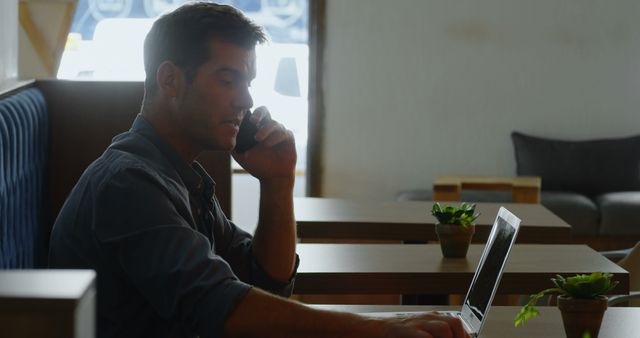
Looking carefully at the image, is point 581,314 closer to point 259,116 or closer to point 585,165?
point 259,116

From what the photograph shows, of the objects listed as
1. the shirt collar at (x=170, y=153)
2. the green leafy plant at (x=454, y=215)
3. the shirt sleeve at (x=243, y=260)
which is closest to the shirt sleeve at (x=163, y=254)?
the shirt collar at (x=170, y=153)

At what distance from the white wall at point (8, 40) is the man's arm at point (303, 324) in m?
2.17

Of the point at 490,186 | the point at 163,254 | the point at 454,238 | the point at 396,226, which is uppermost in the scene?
the point at 163,254

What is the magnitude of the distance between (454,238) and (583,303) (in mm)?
1011

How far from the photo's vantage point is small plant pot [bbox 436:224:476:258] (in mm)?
2752

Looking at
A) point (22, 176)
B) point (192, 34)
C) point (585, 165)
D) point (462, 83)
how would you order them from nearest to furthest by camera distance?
point (192, 34)
point (22, 176)
point (585, 165)
point (462, 83)

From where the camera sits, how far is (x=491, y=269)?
1930 mm

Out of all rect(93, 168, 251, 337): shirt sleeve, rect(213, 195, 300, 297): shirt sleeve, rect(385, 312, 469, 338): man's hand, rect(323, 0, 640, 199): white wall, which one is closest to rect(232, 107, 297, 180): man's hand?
rect(213, 195, 300, 297): shirt sleeve

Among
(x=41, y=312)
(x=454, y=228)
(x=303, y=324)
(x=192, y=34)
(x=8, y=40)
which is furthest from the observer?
(x=8, y=40)

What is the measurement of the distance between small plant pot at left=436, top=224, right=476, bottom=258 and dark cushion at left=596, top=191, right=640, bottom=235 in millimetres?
3867

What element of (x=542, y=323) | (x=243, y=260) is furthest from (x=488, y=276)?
(x=243, y=260)

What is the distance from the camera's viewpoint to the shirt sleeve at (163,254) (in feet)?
4.84

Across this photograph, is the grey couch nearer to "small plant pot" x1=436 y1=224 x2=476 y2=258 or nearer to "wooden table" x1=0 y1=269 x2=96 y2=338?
"small plant pot" x1=436 y1=224 x2=476 y2=258

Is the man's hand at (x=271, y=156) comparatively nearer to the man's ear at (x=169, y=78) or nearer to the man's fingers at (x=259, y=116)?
the man's fingers at (x=259, y=116)
